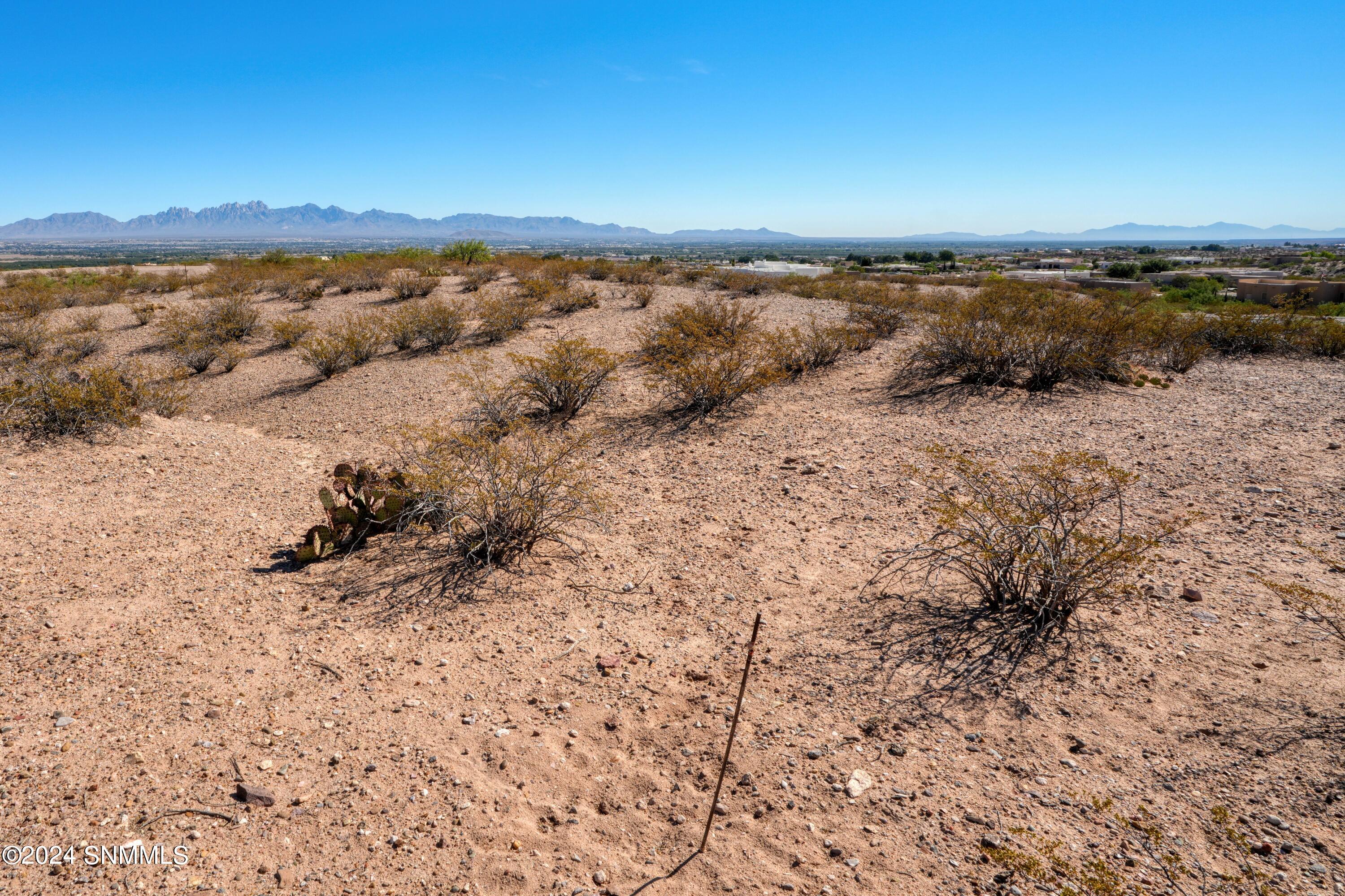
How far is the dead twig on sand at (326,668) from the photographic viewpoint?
3678mm

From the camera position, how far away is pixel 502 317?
1382 centimetres

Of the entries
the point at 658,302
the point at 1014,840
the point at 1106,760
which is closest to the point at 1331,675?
the point at 1106,760

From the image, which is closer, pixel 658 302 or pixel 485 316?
pixel 485 316

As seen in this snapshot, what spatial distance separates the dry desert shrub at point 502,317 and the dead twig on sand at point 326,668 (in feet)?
34.7

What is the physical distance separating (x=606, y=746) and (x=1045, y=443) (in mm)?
6323

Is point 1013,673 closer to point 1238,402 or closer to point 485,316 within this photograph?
point 1238,402

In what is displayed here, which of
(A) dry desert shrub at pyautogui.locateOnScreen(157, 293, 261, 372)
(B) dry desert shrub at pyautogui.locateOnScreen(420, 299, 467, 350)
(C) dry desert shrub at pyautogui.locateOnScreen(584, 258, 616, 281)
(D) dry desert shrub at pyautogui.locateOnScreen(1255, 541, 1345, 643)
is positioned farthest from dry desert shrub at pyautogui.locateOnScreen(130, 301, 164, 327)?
(D) dry desert shrub at pyautogui.locateOnScreen(1255, 541, 1345, 643)

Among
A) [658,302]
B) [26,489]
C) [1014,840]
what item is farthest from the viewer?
[658,302]

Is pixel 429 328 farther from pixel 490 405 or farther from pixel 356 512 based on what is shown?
pixel 356 512

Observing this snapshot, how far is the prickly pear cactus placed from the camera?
498cm

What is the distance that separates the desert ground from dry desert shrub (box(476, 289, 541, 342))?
7.67m

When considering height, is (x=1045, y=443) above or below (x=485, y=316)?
below

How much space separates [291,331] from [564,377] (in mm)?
8373

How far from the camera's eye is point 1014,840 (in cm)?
260
